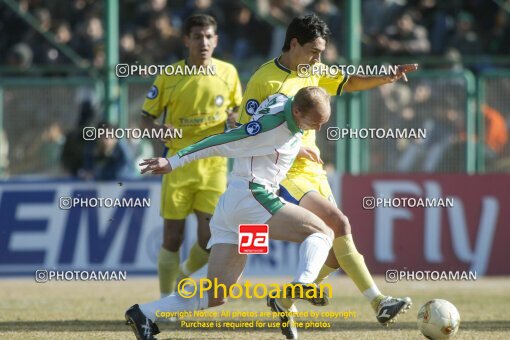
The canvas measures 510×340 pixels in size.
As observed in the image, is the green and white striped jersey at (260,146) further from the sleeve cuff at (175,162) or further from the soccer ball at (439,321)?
the soccer ball at (439,321)

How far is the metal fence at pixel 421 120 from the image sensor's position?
45.4 ft

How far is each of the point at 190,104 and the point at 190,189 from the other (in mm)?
787

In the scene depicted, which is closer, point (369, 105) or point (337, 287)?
point (337, 287)

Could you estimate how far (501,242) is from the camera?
1377 cm

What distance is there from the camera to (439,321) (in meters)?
7.46

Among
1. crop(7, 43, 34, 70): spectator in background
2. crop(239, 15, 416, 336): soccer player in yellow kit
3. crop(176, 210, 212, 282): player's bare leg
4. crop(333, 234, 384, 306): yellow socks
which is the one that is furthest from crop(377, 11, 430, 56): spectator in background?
crop(333, 234, 384, 306): yellow socks

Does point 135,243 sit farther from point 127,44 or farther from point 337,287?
point 127,44

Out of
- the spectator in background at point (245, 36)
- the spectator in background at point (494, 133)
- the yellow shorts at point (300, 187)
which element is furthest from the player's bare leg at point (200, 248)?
the spectator in background at point (245, 36)

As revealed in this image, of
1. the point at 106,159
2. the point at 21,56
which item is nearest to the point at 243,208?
the point at 106,159

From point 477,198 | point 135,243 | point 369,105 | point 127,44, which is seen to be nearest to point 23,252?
point 135,243

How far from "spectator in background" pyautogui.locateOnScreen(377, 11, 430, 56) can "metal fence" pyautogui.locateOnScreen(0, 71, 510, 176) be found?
1412mm

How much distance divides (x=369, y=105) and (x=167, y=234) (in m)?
5.09

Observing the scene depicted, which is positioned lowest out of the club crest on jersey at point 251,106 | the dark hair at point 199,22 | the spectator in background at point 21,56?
the club crest on jersey at point 251,106

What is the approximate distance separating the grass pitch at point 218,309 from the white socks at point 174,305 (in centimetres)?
94
